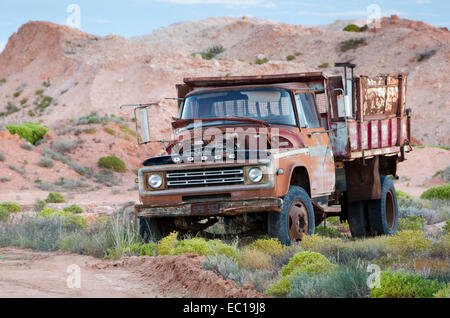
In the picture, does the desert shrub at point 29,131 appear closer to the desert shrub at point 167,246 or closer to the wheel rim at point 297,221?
the desert shrub at point 167,246

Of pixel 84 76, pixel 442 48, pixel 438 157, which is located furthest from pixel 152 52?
pixel 438 157

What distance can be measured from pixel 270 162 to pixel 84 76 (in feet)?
158

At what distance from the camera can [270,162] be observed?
905 cm

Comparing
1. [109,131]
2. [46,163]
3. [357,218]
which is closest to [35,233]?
[357,218]

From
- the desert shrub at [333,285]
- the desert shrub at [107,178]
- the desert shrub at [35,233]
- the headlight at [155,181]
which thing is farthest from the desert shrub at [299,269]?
the desert shrub at [107,178]

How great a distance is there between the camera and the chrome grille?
9219 mm

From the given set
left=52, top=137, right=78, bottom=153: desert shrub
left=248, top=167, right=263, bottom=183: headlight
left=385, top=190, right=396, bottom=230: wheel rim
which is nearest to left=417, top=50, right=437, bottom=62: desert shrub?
left=52, top=137, right=78, bottom=153: desert shrub

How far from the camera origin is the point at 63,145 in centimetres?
3647

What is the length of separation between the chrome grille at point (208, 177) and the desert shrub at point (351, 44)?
2199 inches

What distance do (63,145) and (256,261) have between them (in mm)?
29886

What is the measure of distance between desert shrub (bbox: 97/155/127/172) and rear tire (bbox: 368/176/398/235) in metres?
24.0

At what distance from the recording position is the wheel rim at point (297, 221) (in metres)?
9.59

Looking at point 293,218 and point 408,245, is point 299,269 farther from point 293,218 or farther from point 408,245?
point 293,218

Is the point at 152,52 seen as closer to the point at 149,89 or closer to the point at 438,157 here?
the point at 149,89
